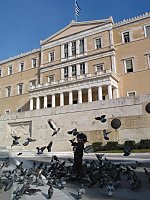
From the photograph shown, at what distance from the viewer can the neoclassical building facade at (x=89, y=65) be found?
37938 mm

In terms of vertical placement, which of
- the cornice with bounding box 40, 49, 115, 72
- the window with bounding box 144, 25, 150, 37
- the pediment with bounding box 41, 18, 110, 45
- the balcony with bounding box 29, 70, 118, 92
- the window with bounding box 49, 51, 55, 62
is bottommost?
the balcony with bounding box 29, 70, 118, 92

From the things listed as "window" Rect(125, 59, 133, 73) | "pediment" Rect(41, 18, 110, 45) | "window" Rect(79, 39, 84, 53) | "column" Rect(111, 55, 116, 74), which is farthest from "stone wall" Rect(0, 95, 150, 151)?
"pediment" Rect(41, 18, 110, 45)

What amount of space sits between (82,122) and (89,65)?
59.0ft

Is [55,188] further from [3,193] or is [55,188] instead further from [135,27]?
[135,27]

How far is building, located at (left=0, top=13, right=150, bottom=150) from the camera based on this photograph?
3791cm

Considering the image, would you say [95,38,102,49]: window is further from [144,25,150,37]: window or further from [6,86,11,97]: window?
[6,86,11,97]: window

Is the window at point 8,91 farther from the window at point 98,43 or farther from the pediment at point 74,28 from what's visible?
the window at point 98,43

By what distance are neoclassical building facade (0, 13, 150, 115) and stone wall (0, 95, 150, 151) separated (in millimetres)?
8405

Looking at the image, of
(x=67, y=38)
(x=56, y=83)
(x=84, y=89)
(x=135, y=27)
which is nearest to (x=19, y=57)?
(x=67, y=38)

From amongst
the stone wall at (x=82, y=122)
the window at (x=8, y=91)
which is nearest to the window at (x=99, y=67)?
the stone wall at (x=82, y=122)

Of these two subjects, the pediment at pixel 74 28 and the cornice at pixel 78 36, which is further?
the pediment at pixel 74 28

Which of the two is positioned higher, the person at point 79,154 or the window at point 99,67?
the window at point 99,67

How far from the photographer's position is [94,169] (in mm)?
7797

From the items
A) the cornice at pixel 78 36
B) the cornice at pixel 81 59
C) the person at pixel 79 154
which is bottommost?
the person at pixel 79 154
